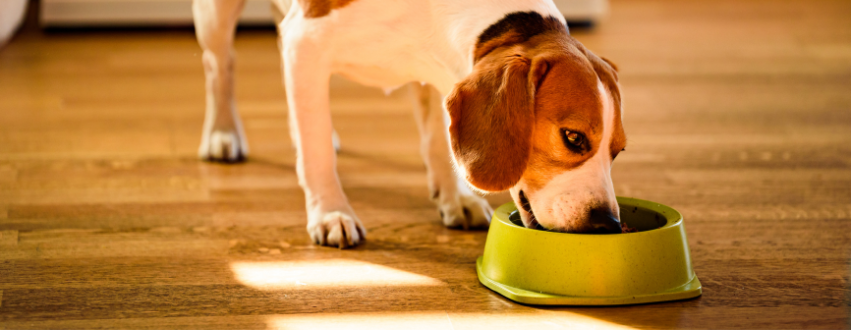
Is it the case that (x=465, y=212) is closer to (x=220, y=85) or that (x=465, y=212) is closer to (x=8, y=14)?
(x=220, y=85)

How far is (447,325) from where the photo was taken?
5.05ft

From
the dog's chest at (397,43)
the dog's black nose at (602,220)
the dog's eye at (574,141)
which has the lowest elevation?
the dog's black nose at (602,220)

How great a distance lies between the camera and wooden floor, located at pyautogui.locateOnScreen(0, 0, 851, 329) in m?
1.60

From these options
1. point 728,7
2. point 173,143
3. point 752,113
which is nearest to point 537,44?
point 173,143

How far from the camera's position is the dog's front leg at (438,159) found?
2156 millimetres

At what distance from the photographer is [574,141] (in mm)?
1566

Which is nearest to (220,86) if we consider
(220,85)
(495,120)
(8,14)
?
(220,85)

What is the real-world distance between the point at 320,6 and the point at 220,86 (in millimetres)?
938

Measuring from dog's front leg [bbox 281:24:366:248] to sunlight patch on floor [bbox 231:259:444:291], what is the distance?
127 mm

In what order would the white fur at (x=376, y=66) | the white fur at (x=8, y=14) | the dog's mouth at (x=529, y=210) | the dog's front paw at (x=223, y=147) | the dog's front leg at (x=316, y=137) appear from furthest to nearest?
the dog's front paw at (x=223, y=147) < the white fur at (x=8, y=14) < the dog's front leg at (x=316, y=137) < the white fur at (x=376, y=66) < the dog's mouth at (x=529, y=210)

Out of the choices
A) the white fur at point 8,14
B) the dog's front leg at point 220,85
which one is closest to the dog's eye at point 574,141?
the dog's front leg at point 220,85

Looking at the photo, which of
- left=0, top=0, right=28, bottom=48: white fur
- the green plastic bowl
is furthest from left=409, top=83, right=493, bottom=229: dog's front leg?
left=0, top=0, right=28, bottom=48: white fur

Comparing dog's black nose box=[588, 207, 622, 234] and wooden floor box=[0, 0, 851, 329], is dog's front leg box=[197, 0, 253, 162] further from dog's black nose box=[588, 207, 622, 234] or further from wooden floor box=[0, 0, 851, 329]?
dog's black nose box=[588, 207, 622, 234]

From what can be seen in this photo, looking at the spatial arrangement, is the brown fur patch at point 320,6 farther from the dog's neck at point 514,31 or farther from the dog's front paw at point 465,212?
the dog's front paw at point 465,212
